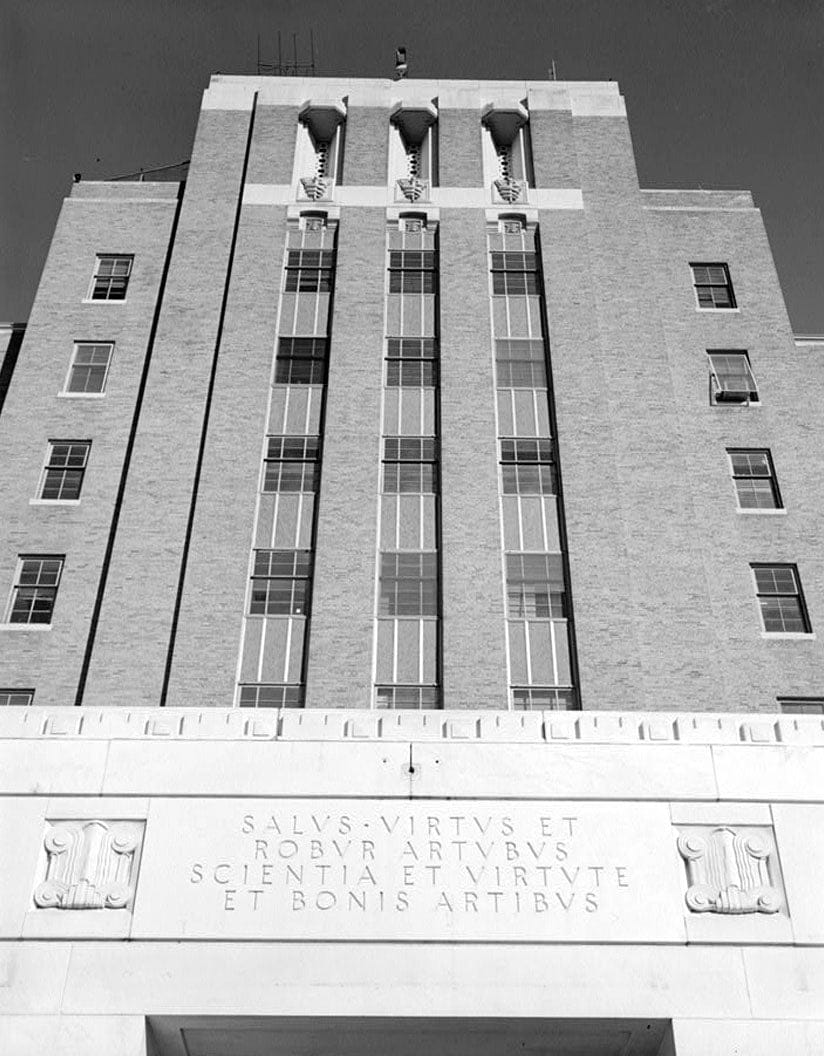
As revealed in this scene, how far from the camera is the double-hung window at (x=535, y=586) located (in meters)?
27.3

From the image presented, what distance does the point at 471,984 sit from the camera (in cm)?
1731

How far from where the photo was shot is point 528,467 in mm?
30000

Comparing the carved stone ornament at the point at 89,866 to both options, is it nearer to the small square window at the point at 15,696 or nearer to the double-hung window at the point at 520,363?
the small square window at the point at 15,696

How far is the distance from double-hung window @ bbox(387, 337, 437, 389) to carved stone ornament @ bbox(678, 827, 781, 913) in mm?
16206

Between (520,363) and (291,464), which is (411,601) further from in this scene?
(520,363)

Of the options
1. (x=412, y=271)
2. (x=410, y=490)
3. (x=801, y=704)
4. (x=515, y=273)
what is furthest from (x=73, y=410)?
(x=801, y=704)

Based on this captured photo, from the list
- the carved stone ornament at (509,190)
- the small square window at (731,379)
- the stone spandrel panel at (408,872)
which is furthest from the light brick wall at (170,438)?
the small square window at (731,379)

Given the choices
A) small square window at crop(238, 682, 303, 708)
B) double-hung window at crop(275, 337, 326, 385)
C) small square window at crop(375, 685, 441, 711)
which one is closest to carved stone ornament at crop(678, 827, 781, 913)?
small square window at crop(375, 685, 441, 711)

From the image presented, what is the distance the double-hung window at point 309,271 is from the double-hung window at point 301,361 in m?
2.06

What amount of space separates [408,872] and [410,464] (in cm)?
1367

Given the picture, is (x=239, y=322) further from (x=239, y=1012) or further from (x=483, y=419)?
(x=239, y=1012)

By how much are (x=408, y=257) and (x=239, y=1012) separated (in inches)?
910

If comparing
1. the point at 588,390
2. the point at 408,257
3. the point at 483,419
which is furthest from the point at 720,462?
the point at 408,257

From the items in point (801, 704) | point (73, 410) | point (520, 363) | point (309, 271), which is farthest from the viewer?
point (309, 271)
